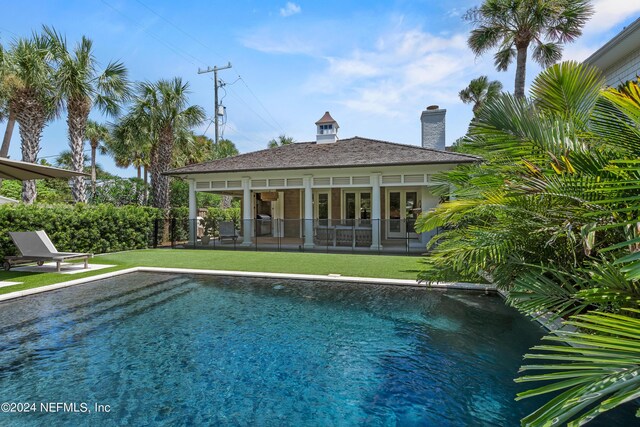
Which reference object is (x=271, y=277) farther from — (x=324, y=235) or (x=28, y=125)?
(x=28, y=125)

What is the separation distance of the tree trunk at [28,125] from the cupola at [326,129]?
1315 cm

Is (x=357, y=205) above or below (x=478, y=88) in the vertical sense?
below

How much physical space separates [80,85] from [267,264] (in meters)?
11.3

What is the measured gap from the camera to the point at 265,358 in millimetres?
4160

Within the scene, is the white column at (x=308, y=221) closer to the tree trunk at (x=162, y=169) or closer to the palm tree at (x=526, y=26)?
the tree trunk at (x=162, y=169)

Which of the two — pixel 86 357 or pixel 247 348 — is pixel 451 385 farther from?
pixel 86 357

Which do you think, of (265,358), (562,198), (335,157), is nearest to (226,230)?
(335,157)

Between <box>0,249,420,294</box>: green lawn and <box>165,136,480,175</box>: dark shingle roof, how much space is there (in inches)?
165

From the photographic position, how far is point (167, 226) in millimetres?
16938

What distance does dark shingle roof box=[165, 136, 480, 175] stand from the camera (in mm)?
13594

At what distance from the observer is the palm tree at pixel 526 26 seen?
12.7 meters

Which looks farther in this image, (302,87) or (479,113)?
(302,87)

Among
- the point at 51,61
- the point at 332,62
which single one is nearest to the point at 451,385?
the point at 332,62

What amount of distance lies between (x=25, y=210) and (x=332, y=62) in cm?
1294
